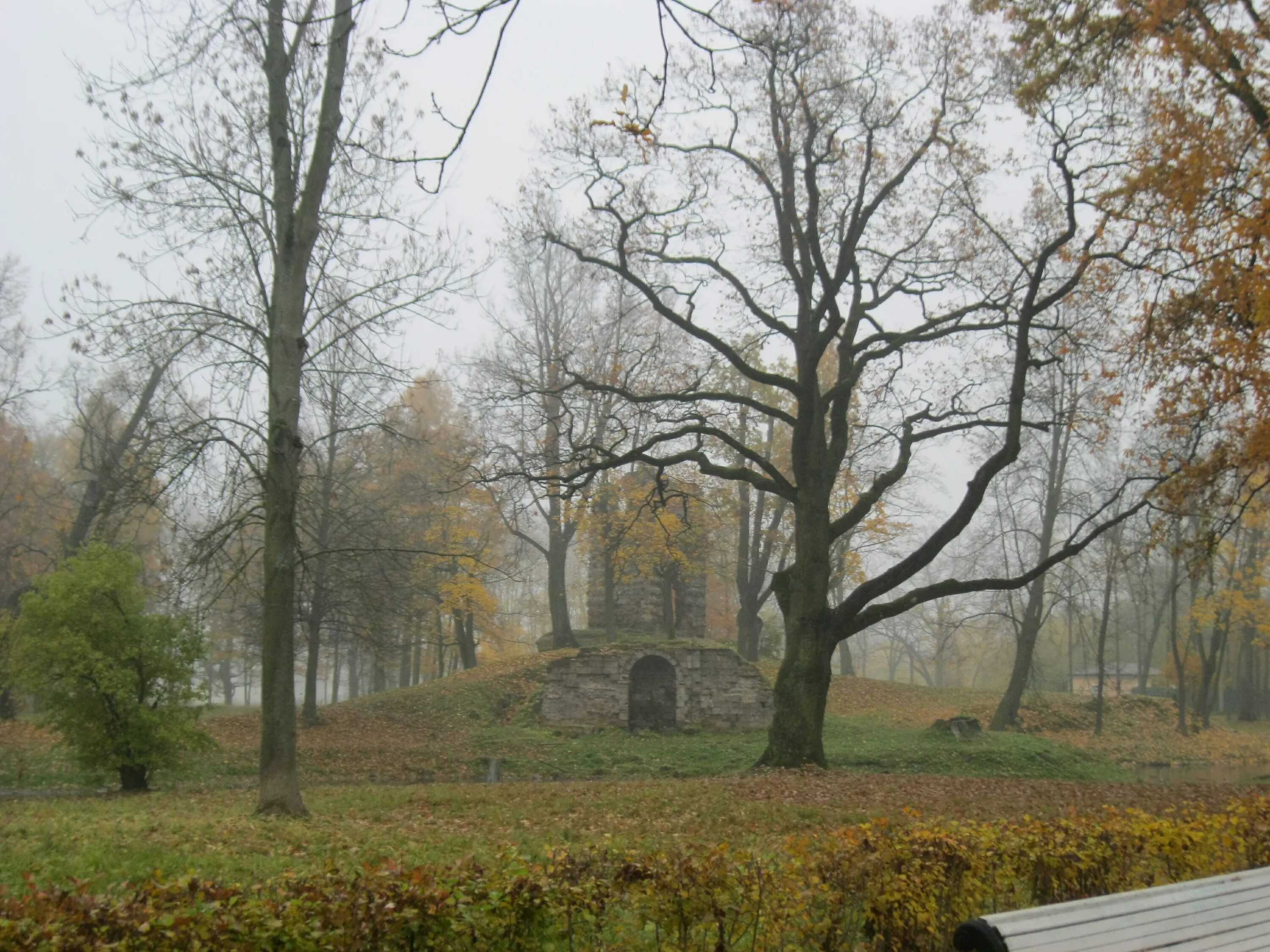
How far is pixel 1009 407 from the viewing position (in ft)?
47.6

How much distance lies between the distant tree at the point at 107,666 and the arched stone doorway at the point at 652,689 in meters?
15.3

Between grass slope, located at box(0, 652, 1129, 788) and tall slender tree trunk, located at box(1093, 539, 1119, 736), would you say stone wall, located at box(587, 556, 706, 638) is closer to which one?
grass slope, located at box(0, 652, 1129, 788)

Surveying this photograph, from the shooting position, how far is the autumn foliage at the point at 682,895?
11.2ft

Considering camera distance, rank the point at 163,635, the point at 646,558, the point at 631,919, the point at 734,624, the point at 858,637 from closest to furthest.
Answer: the point at 631,919 < the point at 163,635 < the point at 646,558 < the point at 734,624 < the point at 858,637

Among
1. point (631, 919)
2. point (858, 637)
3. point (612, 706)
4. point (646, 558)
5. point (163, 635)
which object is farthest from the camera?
point (858, 637)

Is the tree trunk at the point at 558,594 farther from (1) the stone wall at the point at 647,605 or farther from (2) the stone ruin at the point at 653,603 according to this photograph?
(1) the stone wall at the point at 647,605

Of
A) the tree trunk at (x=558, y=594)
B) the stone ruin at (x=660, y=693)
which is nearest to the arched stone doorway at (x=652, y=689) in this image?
the stone ruin at (x=660, y=693)

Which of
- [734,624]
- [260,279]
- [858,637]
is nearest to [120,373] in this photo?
[260,279]

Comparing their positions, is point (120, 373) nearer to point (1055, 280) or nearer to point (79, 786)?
point (79, 786)

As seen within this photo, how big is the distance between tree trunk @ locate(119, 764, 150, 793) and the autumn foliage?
35.8ft

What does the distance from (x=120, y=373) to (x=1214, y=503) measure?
1488cm

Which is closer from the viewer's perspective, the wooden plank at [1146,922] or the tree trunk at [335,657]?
the wooden plank at [1146,922]

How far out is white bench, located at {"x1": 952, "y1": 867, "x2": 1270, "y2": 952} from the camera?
3.26m

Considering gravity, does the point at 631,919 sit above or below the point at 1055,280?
below
